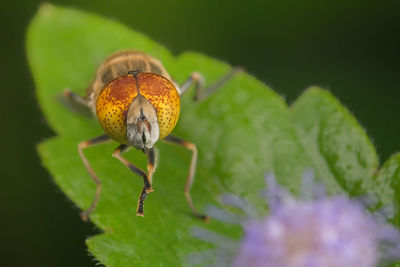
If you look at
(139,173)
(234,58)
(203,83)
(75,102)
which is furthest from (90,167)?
(234,58)

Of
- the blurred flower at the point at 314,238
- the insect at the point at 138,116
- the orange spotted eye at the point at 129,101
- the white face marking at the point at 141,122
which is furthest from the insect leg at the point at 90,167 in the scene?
the blurred flower at the point at 314,238

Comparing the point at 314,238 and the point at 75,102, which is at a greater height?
the point at 75,102

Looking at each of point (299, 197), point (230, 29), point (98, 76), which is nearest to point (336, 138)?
point (299, 197)

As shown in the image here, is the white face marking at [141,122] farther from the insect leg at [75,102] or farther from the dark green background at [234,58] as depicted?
the dark green background at [234,58]

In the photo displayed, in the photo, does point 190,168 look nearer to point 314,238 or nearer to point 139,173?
point 139,173

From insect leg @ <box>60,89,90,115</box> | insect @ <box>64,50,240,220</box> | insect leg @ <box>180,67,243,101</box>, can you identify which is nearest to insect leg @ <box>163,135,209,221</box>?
insect @ <box>64,50,240,220</box>

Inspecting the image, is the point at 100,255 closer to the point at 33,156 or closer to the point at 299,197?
the point at 299,197
